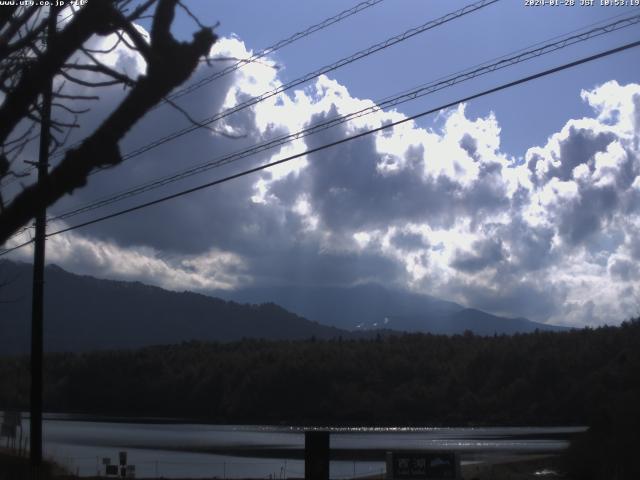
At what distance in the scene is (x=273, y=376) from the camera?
404ft

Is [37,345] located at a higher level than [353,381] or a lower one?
higher

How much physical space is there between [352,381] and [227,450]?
56.0m

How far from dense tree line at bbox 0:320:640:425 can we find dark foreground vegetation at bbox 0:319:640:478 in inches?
6.0

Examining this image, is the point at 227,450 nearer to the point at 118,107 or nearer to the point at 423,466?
the point at 423,466

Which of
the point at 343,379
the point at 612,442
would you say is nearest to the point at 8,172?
the point at 612,442

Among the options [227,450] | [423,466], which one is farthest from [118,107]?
→ [227,450]

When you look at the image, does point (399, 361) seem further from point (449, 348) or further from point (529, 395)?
point (529, 395)

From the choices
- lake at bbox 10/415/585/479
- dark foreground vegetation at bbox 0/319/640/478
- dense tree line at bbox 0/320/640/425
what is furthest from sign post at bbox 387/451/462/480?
dense tree line at bbox 0/320/640/425

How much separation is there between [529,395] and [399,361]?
24917 mm

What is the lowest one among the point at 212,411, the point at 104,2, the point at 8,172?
the point at 212,411

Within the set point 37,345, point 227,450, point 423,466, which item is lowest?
point 227,450

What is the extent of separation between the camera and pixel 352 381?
122000 mm

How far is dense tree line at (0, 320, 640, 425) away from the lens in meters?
102

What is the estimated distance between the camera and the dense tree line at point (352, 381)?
10194 cm
